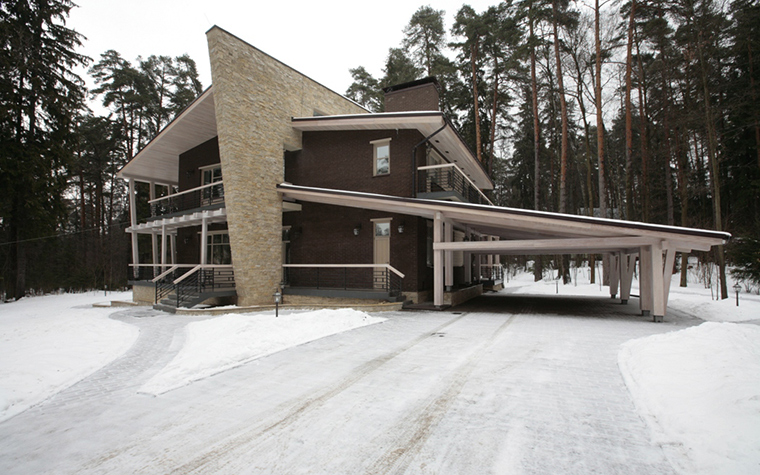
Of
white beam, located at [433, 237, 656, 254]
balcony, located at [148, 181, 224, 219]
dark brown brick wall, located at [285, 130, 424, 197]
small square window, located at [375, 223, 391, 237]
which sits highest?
dark brown brick wall, located at [285, 130, 424, 197]

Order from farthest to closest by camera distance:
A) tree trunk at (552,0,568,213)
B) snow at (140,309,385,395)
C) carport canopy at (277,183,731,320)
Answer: tree trunk at (552,0,568,213) → carport canopy at (277,183,731,320) → snow at (140,309,385,395)

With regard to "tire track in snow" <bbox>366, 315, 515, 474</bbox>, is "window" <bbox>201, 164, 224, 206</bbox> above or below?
above

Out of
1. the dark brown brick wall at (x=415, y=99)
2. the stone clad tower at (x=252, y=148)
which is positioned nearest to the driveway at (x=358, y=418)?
the stone clad tower at (x=252, y=148)

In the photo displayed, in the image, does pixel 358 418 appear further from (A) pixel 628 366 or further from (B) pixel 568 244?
(B) pixel 568 244

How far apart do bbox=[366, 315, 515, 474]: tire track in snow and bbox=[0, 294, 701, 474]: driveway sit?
14 mm

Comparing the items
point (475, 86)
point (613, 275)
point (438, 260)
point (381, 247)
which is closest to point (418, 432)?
point (438, 260)

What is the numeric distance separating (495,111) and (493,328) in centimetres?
2127

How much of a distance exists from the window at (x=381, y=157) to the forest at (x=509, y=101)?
35.3 ft

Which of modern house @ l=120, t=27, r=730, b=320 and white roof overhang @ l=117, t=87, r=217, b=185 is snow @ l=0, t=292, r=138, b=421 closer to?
modern house @ l=120, t=27, r=730, b=320

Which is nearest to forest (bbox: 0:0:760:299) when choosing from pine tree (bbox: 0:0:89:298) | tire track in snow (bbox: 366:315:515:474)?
pine tree (bbox: 0:0:89:298)

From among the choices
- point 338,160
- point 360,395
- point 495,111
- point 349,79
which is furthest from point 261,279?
point 349,79

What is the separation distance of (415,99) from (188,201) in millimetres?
11375

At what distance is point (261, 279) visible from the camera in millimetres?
13422

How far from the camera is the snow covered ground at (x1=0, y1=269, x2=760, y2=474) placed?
9.62 ft
